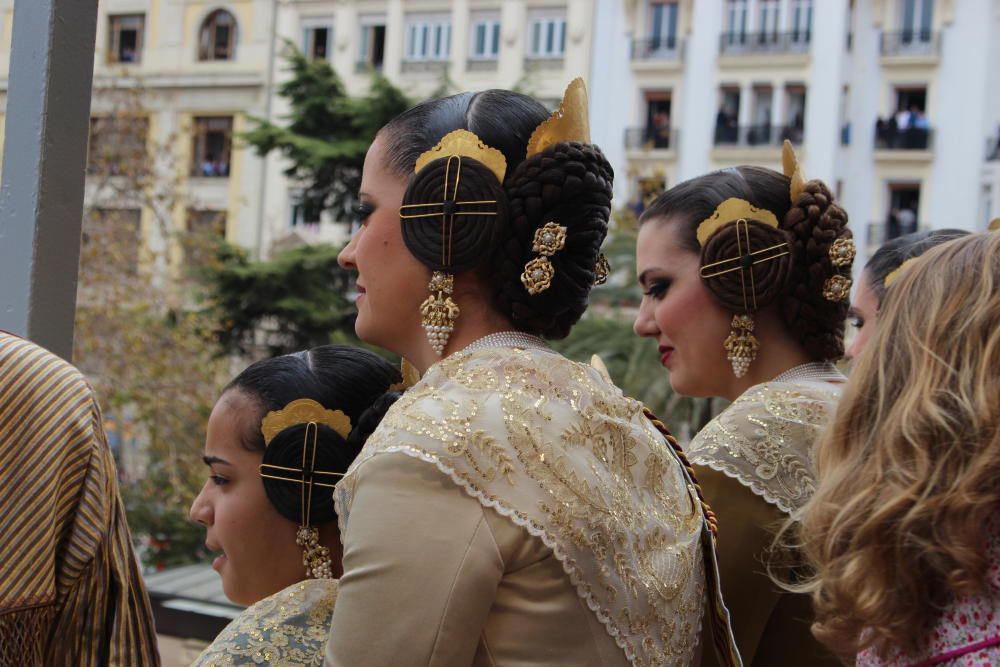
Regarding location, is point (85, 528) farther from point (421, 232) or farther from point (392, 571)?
point (421, 232)

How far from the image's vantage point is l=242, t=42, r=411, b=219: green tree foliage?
1559 cm

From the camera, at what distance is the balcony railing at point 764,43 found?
79.7 ft

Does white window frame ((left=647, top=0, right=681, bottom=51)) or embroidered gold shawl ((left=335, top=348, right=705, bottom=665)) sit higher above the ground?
white window frame ((left=647, top=0, right=681, bottom=51))

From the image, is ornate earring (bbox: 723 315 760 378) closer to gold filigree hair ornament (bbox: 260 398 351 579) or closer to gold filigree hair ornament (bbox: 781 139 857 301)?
gold filigree hair ornament (bbox: 781 139 857 301)

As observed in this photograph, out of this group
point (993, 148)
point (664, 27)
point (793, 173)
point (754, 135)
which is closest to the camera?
point (793, 173)

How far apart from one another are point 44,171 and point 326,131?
1400cm

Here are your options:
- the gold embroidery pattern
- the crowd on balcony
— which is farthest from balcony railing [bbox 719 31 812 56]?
the gold embroidery pattern

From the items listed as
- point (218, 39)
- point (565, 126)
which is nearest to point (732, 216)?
point (565, 126)

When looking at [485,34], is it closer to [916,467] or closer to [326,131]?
[326,131]

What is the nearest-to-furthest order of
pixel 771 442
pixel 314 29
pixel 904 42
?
pixel 771 442 → pixel 904 42 → pixel 314 29

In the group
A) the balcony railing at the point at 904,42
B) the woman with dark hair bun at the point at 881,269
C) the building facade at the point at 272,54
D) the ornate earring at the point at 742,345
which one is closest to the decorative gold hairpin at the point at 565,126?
the ornate earring at the point at 742,345

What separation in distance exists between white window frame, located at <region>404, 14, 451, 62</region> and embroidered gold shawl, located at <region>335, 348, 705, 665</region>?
24396 mm

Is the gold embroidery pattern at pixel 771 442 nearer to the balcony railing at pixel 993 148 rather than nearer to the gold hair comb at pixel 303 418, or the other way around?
the gold hair comb at pixel 303 418

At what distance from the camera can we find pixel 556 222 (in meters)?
1.91
